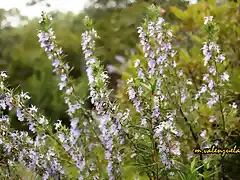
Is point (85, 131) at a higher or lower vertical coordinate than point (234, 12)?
lower

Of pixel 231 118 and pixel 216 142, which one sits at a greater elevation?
pixel 231 118

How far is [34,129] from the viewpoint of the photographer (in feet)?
8.02

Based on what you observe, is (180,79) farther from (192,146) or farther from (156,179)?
(156,179)

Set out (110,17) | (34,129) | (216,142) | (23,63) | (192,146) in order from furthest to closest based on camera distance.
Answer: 1. (110,17)
2. (23,63)
3. (192,146)
4. (216,142)
5. (34,129)

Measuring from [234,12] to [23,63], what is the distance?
255 inches

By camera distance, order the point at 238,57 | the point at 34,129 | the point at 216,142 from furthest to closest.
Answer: the point at 238,57 < the point at 216,142 < the point at 34,129

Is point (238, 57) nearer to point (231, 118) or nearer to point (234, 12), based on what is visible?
point (234, 12)

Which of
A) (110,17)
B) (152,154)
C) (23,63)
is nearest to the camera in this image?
(152,154)

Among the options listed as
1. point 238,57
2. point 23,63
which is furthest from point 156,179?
point 23,63

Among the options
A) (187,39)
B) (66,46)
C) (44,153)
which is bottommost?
(44,153)

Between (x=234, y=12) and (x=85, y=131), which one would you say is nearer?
(x=85, y=131)

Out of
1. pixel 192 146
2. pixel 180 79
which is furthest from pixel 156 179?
pixel 192 146

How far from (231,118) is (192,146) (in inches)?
20.2

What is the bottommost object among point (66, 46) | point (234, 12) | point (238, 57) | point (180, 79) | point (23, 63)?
point (180, 79)
